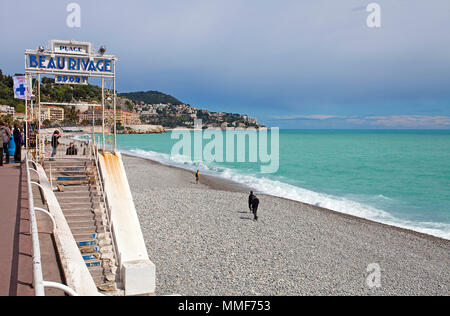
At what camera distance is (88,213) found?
8.35 meters

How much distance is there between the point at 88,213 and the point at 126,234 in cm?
166

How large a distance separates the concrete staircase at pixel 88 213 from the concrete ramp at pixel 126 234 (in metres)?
0.39

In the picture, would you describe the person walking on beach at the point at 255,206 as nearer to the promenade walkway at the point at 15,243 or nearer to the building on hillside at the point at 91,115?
the building on hillside at the point at 91,115

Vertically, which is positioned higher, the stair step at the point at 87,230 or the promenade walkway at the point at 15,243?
the promenade walkway at the point at 15,243

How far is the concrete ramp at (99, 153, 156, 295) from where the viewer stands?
6.30 metres

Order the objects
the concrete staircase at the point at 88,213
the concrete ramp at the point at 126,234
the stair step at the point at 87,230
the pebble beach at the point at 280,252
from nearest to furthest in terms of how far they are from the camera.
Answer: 1. the concrete ramp at the point at 126,234
2. the concrete staircase at the point at 88,213
3. the stair step at the point at 87,230
4. the pebble beach at the point at 280,252

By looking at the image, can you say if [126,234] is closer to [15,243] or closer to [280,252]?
[15,243]

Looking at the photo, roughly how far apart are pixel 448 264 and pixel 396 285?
4016 millimetres

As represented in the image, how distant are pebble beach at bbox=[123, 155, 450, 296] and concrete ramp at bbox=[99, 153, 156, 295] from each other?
2.45m

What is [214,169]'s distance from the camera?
4275 centimetres

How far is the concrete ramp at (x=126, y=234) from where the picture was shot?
630 cm

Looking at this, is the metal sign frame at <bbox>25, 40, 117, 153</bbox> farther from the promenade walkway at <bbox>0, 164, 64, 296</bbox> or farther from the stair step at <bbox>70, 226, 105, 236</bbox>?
the promenade walkway at <bbox>0, 164, 64, 296</bbox>

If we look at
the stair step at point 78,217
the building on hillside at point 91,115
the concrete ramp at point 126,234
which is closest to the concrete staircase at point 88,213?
the stair step at point 78,217
